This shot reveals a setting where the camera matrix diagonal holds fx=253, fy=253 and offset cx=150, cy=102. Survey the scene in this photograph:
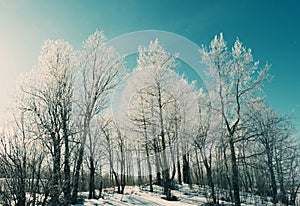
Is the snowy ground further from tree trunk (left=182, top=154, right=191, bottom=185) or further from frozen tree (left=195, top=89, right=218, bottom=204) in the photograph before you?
tree trunk (left=182, top=154, right=191, bottom=185)

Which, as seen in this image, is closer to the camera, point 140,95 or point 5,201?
point 5,201

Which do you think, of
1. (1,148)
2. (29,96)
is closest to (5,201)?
(1,148)

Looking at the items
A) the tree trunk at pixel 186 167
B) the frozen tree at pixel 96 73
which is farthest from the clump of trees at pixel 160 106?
the tree trunk at pixel 186 167

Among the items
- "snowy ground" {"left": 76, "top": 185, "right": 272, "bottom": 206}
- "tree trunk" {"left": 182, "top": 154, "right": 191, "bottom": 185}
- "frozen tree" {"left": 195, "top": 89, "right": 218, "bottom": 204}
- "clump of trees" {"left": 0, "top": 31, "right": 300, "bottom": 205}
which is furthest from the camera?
"tree trunk" {"left": 182, "top": 154, "right": 191, "bottom": 185}

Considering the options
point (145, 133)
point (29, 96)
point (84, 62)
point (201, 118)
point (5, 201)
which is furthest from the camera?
point (145, 133)

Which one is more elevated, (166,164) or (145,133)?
(145,133)

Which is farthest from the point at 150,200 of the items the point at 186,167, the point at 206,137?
the point at 186,167

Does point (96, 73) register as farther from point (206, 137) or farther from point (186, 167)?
point (186, 167)

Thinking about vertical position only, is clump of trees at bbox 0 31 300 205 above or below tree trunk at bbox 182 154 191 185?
above

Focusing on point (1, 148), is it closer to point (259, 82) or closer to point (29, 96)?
point (29, 96)

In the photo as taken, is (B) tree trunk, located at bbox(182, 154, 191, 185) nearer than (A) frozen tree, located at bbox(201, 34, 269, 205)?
No

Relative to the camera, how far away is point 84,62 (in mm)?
15055

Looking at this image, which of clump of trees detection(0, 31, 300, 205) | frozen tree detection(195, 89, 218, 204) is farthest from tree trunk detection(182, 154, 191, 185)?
frozen tree detection(195, 89, 218, 204)

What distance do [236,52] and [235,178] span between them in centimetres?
667
